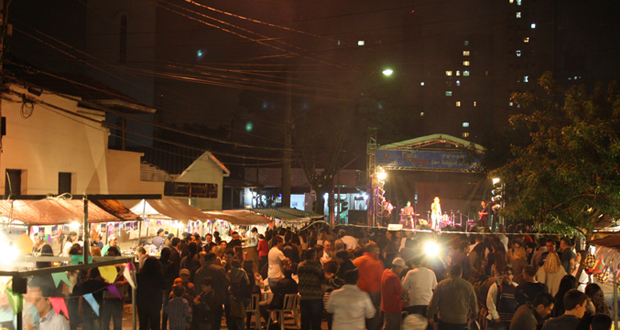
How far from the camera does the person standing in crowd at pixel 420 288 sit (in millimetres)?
8062

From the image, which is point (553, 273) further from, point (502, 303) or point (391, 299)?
point (391, 299)

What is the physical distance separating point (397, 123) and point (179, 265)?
82.6 ft

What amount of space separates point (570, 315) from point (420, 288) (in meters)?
3.00

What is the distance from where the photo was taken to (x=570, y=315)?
524 centimetres

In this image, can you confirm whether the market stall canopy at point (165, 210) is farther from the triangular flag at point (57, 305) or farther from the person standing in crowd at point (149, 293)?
the triangular flag at point (57, 305)

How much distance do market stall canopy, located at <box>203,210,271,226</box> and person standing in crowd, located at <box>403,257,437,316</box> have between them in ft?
35.6

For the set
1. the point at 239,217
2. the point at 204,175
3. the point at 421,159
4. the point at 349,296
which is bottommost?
the point at 349,296

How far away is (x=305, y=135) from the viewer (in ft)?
109

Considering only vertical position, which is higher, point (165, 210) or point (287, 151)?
point (287, 151)

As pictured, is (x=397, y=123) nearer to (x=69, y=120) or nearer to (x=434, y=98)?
(x=69, y=120)

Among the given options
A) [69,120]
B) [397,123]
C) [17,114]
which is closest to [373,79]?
[397,123]

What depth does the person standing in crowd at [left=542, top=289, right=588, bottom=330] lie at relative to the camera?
5.18 metres

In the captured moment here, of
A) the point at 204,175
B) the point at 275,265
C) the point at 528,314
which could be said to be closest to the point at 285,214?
the point at 204,175

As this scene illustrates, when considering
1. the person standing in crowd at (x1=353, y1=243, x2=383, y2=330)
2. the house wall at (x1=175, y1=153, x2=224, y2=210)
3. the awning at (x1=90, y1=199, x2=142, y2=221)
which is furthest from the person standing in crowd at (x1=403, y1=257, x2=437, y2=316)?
the house wall at (x1=175, y1=153, x2=224, y2=210)
